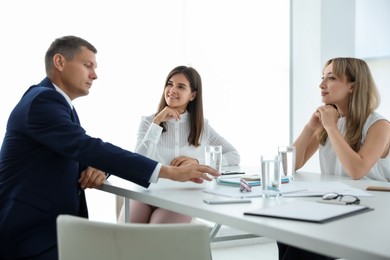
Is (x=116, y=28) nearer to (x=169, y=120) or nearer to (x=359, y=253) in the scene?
(x=169, y=120)

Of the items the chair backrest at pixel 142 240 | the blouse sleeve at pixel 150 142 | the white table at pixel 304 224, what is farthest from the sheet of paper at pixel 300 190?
the blouse sleeve at pixel 150 142

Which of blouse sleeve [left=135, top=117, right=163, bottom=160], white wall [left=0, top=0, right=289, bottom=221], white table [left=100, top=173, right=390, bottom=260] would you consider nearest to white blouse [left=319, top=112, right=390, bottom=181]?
white table [left=100, top=173, right=390, bottom=260]

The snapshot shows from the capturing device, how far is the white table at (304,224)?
1.05 metres

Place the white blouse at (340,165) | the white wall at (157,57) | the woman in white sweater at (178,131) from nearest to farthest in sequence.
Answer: the white blouse at (340,165) → the woman in white sweater at (178,131) → the white wall at (157,57)

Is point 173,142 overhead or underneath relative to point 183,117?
underneath

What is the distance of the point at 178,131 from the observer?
311 centimetres

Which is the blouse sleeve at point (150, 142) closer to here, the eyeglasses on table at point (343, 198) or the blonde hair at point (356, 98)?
the blonde hair at point (356, 98)

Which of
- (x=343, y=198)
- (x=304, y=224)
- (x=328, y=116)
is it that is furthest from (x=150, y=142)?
(x=304, y=224)

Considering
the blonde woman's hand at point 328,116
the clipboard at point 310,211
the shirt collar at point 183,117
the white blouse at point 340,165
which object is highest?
the blonde woman's hand at point 328,116

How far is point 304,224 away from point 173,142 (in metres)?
1.86

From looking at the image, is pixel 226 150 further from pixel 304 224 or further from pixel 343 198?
pixel 304 224

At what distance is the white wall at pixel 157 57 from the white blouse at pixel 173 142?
803mm

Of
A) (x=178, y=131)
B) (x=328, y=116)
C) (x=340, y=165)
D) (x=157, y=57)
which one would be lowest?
(x=340, y=165)

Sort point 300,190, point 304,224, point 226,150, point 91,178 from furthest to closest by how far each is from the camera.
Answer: point 226,150, point 91,178, point 300,190, point 304,224
